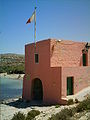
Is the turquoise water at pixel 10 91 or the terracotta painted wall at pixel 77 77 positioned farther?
the turquoise water at pixel 10 91

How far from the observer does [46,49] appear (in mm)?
18672

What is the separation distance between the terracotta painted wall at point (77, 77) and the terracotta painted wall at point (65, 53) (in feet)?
5.38

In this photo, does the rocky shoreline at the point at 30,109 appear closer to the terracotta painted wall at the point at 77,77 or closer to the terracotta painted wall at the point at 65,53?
the terracotta painted wall at the point at 77,77

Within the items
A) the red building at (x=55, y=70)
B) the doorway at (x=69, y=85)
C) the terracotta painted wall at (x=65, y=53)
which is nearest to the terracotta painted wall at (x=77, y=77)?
the red building at (x=55, y=70)

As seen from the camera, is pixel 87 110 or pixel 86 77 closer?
pixel 87 110

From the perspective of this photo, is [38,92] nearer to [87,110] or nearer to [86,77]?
[86,77]

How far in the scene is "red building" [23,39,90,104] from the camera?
681 inches

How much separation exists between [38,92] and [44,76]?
317cm

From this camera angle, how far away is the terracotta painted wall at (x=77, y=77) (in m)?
17.0

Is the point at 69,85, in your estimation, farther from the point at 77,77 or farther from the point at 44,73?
the point at 44,73

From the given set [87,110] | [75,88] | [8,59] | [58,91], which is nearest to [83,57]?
[75,88]

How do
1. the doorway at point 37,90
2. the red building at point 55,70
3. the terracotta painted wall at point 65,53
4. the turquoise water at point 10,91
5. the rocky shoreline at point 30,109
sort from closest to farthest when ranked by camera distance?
the rocky shoreline at point 30,109 < the red building at point 55,70 < the terracotta painted wall at point 65,53 < the doorway at point 37,90 < the turquoise water at point 10,91

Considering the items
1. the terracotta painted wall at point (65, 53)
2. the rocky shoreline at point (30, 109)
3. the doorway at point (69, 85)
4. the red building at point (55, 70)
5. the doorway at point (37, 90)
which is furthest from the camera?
the doorway at point (37, 90)

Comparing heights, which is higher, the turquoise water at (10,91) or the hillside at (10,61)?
the hillside at (10,61)
